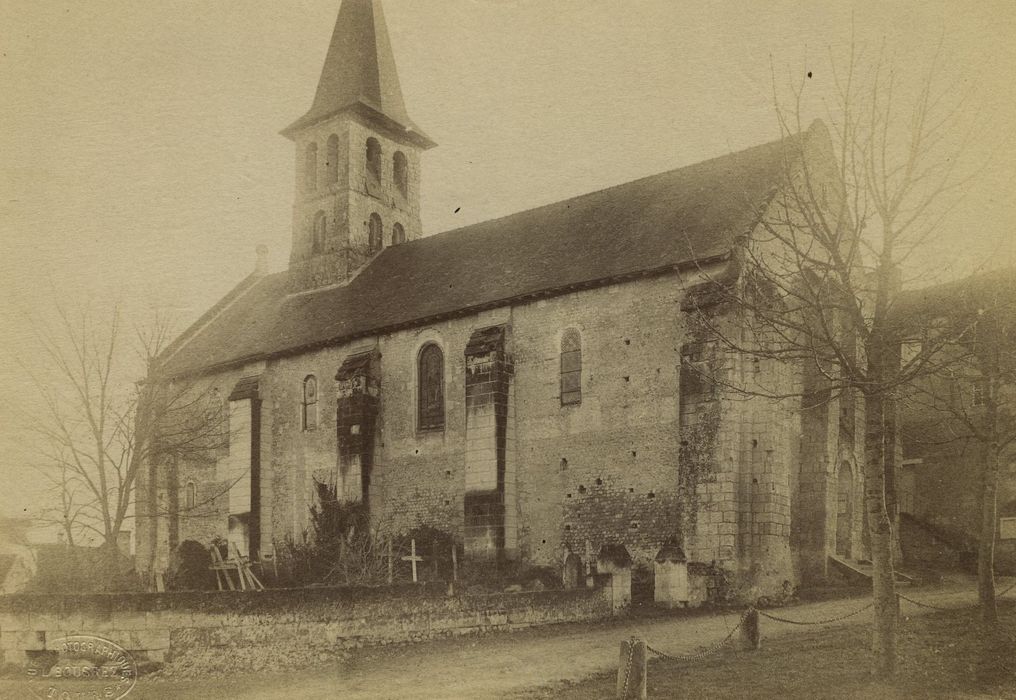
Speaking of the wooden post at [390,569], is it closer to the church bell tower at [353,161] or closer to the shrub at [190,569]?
the shrub at [190,569]

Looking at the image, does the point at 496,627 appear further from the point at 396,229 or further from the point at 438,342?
the point at 396,229

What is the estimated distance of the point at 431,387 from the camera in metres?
26.7

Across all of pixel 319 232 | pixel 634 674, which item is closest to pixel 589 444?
pixel 634 674

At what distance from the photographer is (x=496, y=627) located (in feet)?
56.9

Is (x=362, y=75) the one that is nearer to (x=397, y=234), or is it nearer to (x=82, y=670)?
(x=397, y=234)

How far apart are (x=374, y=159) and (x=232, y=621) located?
23.9 meters

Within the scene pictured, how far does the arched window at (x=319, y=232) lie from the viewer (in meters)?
34.8

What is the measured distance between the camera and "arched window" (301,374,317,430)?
2947cm

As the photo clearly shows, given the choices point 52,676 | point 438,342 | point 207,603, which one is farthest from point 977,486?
point 52,676

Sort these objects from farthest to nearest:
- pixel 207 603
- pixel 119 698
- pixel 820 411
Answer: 1. pixel 820 411
2. pixel 207 603
3. pixel 119 698

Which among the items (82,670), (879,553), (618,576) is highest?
(879,553)

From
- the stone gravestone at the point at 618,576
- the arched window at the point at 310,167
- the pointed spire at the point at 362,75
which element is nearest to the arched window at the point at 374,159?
the pointed spire at the point at 362,75

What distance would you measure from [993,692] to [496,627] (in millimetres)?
8390

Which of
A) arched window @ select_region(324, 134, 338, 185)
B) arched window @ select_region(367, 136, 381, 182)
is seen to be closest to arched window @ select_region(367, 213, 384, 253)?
arched window @ select_region(367, 136, 381, 182)
